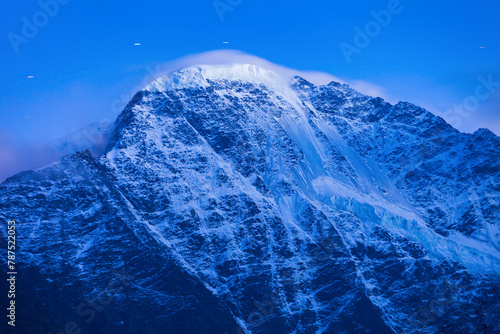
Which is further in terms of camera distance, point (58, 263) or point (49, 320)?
point (58, 263)

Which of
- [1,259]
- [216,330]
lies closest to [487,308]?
[216,330]

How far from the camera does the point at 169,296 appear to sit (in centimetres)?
19762

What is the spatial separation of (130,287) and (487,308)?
86728 millimetres

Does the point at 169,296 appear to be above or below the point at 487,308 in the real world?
above

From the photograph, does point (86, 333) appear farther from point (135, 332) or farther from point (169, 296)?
point (169, 296)

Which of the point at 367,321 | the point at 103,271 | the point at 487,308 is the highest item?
the point at 103,271

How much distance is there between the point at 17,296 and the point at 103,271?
2200 cm

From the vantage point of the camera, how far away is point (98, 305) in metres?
191

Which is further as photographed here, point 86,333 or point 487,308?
point 487,308

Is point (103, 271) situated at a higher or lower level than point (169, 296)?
higher

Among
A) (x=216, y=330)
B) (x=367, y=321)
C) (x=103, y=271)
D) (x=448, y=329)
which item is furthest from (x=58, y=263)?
(x=448, y=329)

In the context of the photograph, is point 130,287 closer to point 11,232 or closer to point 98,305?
point 98,305

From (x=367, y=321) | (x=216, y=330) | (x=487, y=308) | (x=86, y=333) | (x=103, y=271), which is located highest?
(x=103, y=271)

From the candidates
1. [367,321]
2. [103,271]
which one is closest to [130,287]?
[103,271]
